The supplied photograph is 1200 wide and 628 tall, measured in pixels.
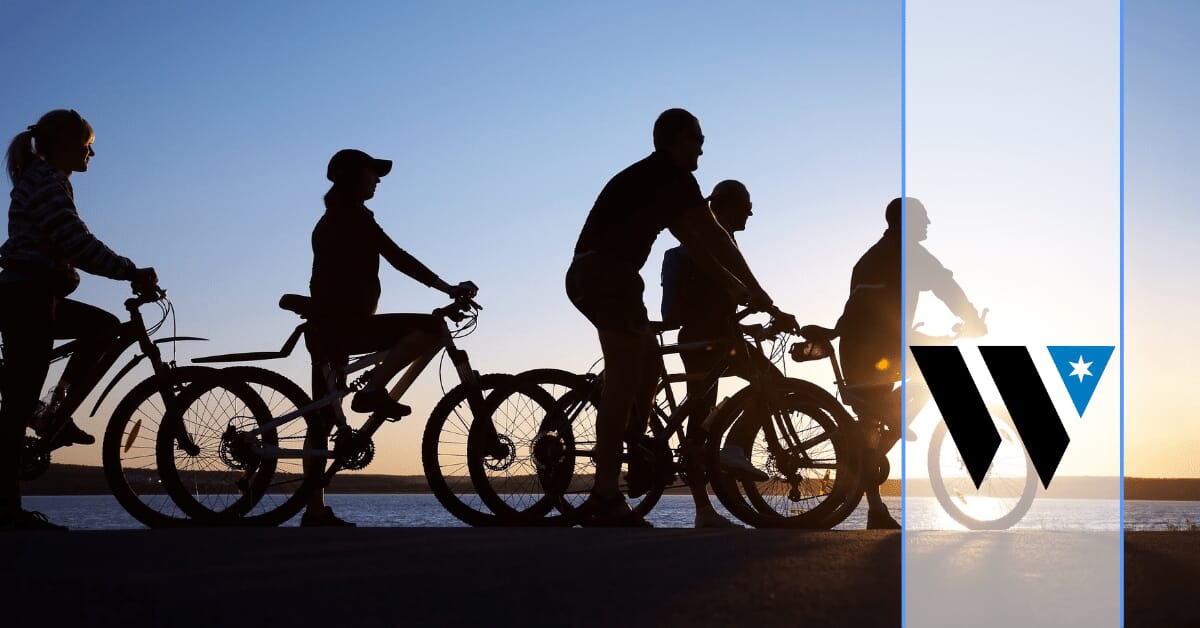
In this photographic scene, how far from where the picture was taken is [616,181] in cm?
641

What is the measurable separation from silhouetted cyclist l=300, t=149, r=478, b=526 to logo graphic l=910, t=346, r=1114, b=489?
9.21 ft

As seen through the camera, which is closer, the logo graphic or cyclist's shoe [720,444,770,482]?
the logo graphic

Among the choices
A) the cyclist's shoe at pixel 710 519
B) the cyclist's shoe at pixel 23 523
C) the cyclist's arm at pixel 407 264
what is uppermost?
the cyclist's arm at pixel 407 264

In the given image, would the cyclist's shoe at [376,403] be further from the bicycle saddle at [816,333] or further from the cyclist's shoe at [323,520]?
the bicycle saddle at [816,333]

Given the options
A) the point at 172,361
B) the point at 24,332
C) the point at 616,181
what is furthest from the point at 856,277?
the point at 24,332

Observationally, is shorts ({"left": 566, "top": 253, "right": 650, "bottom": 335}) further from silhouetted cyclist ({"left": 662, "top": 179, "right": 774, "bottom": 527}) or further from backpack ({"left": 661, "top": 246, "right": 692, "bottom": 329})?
backpack ({"left": 661, "top": 246, "right": 692, "bottom": 329})

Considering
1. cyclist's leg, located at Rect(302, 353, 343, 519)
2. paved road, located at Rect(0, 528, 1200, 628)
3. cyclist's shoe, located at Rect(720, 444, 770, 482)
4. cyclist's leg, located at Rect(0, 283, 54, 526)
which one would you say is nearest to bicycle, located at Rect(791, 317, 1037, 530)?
cyclist's shoe, located at Rect(720, 444, 770, 482)

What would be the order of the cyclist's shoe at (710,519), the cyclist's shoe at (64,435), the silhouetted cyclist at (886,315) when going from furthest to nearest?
1. the silhouetted cyclist at (886,315)
2. the cyclist's shoe at (710,519)
3. the cyclist's shoe at (64,435)

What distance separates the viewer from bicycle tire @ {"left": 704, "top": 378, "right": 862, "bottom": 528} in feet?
21.8

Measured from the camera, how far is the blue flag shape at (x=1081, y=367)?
16.3 ft

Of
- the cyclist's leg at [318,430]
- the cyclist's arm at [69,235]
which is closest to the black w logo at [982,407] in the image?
the cyclist's leg at [318,430]

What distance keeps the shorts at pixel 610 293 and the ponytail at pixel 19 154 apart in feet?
10.1

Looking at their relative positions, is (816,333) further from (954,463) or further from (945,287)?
(954,463)

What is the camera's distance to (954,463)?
8.31m
